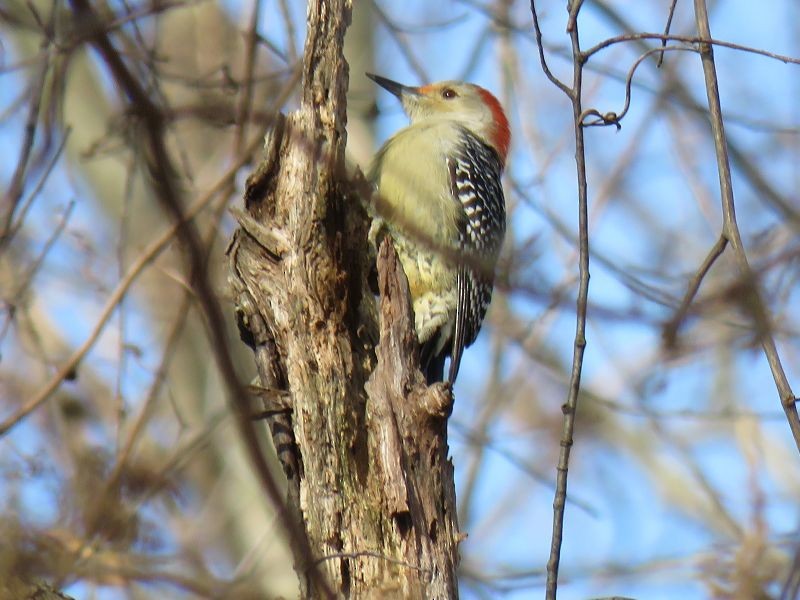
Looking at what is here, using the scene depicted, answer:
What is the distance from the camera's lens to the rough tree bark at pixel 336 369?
12.7 feet

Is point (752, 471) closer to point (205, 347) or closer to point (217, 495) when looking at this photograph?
point (217, 495)

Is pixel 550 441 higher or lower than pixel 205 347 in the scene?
lower

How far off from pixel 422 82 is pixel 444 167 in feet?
5.22

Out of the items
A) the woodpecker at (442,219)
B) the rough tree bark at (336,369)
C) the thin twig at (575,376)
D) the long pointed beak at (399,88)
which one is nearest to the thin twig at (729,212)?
the thin twig at (575,376)

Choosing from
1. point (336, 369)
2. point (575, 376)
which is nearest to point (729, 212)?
point (575, 376)

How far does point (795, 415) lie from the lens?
9.16ft

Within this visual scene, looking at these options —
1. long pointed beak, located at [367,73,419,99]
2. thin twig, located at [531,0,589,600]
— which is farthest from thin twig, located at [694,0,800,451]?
long pointed beak, located at [367,73,419,99]

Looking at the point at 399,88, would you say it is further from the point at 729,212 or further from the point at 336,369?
the point at 729,212

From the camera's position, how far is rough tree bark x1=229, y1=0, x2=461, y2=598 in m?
3.88

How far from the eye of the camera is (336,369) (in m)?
4.17

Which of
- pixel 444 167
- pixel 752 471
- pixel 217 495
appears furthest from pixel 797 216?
pixel 217 495

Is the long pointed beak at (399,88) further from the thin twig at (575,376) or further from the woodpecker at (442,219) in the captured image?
the thin twig at (575,376)

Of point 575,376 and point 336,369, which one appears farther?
point 336,369

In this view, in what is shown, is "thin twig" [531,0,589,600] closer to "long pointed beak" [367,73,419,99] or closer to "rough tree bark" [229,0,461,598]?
"rough tree bark" [229,0,461,598]
